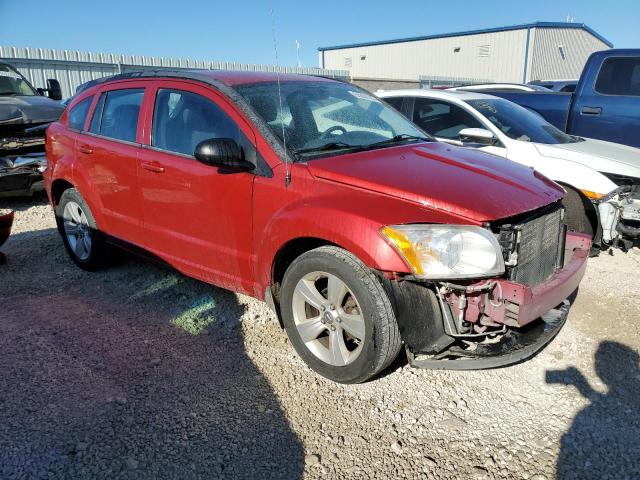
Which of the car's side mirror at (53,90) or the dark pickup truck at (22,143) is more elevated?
the car's side mirror at (53,90)

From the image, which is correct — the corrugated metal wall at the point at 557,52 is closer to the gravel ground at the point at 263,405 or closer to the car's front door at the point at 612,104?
the car's front door at the point at 612,104

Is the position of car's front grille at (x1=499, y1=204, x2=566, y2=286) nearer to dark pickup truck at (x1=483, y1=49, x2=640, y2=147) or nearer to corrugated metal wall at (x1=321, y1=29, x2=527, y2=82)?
dark pickup truck at (x1=483, y1=49, x2=640, y2=147)

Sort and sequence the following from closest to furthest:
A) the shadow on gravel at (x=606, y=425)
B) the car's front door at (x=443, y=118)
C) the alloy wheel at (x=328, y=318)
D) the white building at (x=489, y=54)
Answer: the shadow on gravel at (x=606, y=425) < the alloy wheel at (x=328, y=318) < the car's front door at (x=443, y=118) < the white building at (x=489, y=54)

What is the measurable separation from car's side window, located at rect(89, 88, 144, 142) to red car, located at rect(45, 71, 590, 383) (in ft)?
0.06

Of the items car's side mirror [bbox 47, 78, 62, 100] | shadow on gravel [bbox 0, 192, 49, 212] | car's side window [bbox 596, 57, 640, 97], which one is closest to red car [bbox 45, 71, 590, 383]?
shadow on gravel [bbox 0, 192, 49, 212]

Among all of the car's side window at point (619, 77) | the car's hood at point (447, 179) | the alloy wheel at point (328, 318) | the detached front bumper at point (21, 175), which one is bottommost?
the alloy wheel at point (328, 318)

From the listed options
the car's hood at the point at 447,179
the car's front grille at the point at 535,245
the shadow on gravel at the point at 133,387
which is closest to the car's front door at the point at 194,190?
the shadow on gravel at the point at 133,387

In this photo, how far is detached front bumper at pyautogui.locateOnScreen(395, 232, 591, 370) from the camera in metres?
2.68

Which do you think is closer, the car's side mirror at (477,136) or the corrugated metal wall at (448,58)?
the car's side mirror at (477,136)

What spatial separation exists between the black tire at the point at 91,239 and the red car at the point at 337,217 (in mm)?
285

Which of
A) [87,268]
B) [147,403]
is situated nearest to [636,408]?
[147,403]

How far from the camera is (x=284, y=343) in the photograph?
3.63m

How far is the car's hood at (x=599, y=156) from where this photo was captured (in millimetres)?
5117

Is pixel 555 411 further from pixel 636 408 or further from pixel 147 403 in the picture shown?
pixel 147 403
